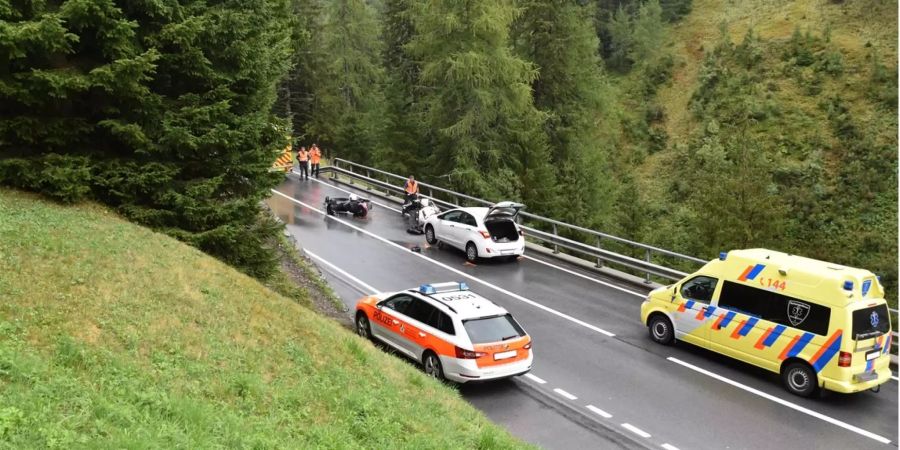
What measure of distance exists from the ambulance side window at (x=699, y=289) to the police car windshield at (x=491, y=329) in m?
4.25

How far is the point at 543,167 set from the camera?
112ft

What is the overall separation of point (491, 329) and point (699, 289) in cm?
494

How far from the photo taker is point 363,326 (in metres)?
14.9

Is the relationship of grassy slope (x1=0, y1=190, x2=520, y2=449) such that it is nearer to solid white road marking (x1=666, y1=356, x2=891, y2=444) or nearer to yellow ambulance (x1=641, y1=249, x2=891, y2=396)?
solid white road marking (x1=666, y1=356, x2=891, y2=444)

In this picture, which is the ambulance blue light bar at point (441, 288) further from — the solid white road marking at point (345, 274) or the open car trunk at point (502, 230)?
the open car trunk at point (502, 230)

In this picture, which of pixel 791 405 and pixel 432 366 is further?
pixel 432 366

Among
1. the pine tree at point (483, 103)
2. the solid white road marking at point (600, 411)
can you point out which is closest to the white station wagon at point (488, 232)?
the pine tree at point (483, 103)

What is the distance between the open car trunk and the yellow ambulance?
7.82 m

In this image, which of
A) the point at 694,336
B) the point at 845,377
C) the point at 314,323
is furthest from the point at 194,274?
the point at 845,377

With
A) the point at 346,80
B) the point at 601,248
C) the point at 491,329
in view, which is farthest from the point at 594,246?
the point at 346,80

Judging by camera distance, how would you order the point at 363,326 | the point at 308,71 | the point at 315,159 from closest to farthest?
the point at 363,326 → the point at 315,159 → the point at 308,71

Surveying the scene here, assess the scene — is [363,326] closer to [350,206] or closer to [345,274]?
[345,274]

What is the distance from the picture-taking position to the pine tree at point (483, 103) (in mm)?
32250

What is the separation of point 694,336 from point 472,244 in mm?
8779
